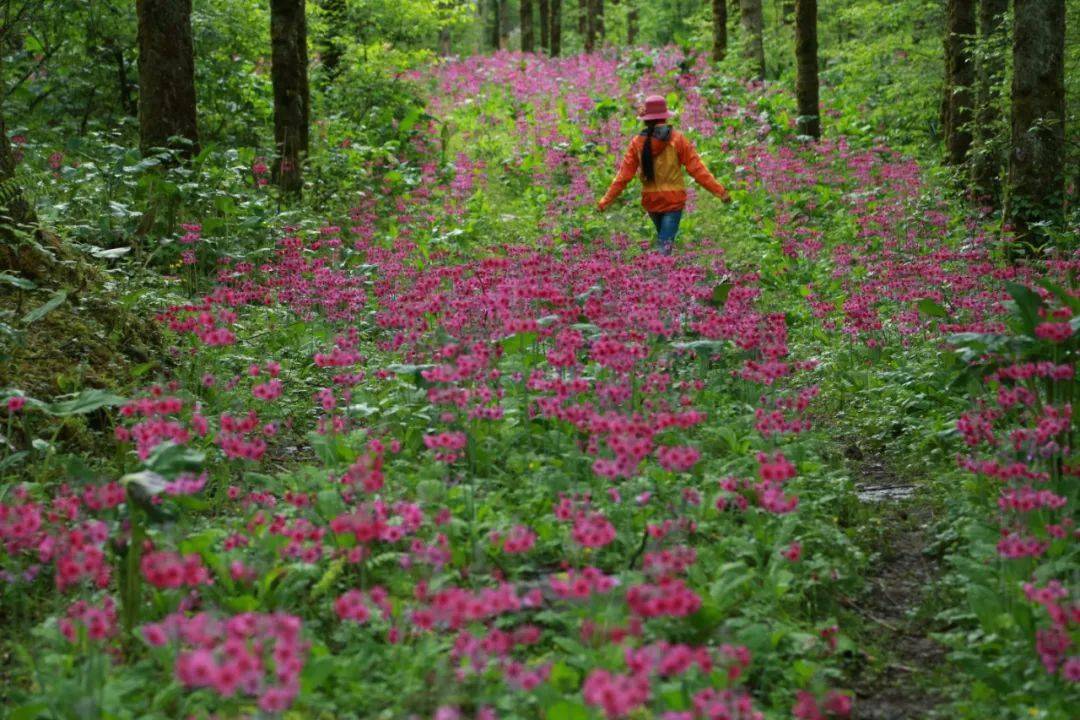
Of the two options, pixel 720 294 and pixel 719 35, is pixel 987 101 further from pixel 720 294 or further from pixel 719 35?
pixel 719 35

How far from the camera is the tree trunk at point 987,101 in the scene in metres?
12.1

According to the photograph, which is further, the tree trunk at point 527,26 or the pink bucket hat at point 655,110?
the tree trunk at point 527,26

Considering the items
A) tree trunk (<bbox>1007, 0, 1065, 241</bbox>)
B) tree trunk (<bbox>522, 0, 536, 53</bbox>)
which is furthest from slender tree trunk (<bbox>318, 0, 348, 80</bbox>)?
tree trunk (<bbox>1007, 0, 1065, 241</bbox>)

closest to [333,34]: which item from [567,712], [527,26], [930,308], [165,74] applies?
[165,74]

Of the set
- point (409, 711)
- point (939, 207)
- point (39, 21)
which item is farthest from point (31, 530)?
point (939, 207)

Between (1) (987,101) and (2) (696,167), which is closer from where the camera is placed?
(2) (696,167)

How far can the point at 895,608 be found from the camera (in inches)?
183

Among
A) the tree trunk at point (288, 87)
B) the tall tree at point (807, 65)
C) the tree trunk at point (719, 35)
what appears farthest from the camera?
the tree trunk at point (719, 35)

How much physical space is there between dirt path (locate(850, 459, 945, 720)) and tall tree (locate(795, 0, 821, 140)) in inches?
472

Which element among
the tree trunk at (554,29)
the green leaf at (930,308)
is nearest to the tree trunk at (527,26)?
the tree trunk at (554,29)

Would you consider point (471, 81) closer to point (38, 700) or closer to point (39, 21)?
point (39, 21)

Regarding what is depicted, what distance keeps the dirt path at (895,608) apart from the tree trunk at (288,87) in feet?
30.8

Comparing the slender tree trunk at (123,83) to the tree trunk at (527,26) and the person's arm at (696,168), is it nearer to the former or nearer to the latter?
the person's arm at (696,168)

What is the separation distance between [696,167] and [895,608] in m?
7.02
